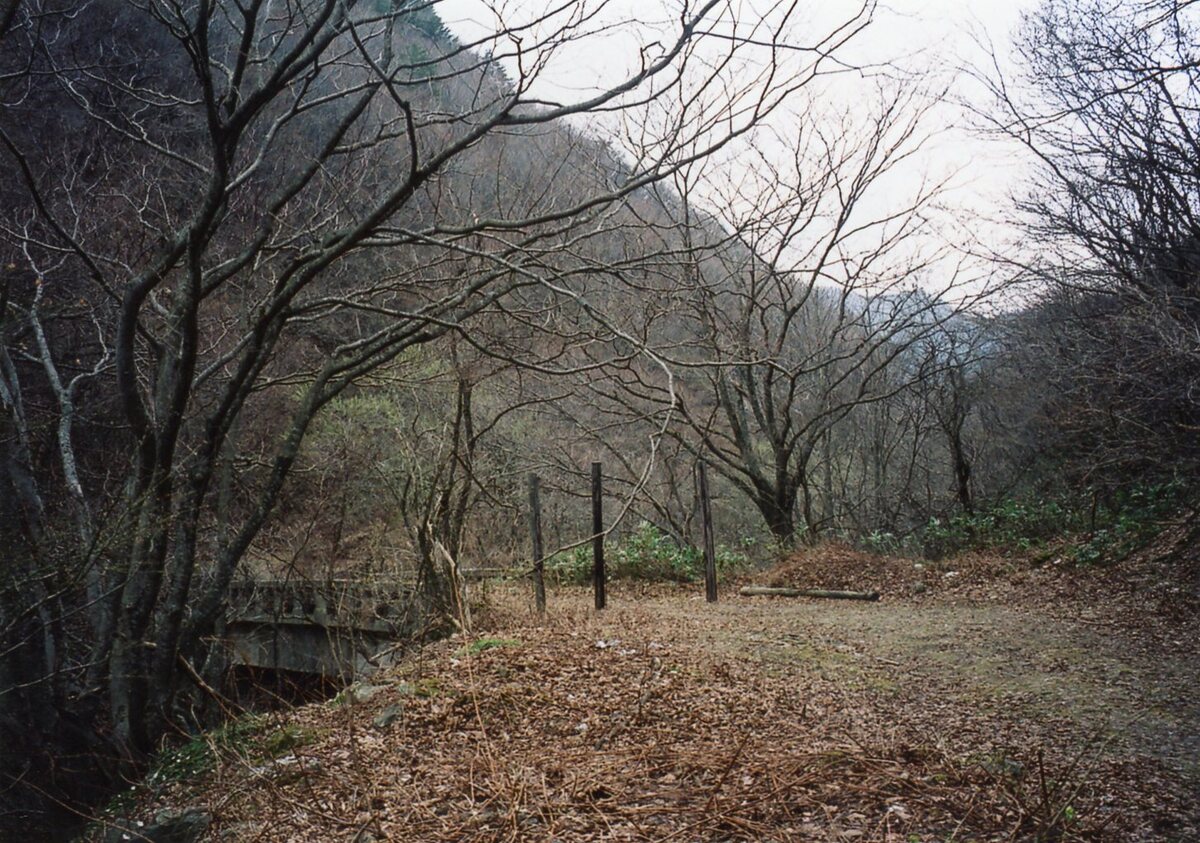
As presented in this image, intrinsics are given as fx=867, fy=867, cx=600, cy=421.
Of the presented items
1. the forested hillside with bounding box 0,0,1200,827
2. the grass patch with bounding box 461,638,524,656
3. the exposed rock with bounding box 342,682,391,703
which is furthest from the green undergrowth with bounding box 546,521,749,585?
the exposed rock with bounding box 342,682,391,703

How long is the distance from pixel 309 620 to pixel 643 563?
4279 millimetres

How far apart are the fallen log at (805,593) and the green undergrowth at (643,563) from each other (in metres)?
1.09

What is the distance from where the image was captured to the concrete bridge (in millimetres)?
7422

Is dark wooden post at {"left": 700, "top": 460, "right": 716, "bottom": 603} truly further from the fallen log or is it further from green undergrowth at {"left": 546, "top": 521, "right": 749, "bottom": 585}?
green undergrowth at {"left": 546, "top": 521, "right": 749, "bottom": 585}

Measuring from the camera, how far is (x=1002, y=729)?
4098 millimetres

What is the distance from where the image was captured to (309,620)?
9.38 meters

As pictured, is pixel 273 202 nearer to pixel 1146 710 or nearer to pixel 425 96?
pixel 425 96

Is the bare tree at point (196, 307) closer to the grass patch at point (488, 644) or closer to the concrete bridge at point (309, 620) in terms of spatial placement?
the concrete bridge at point (309, 620)

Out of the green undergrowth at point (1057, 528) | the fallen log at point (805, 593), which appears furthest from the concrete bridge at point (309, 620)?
the green undergrowth at point (1057, 528)

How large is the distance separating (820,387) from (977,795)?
34.2 ft

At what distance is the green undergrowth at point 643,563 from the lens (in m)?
11.4

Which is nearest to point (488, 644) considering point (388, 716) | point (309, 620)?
point (388, 716)

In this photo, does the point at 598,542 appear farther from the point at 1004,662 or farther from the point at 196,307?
the point at 196,307

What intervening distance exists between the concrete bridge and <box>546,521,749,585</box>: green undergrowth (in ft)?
9.97
